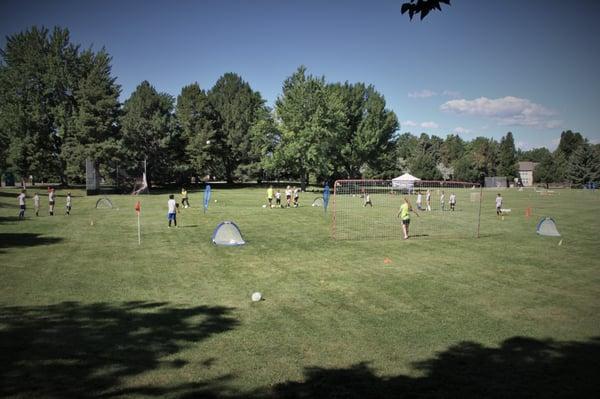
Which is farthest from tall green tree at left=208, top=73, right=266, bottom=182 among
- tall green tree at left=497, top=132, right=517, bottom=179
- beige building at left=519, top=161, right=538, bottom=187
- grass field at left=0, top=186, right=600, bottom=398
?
beige building at left=519, top=161, right=538, bottom=187

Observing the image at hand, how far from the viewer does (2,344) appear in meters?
7.73

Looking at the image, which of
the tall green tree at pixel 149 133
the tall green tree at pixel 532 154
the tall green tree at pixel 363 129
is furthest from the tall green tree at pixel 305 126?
the tall green tree at pixel 532 154

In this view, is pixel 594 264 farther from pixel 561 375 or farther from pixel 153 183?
pixel 153 183

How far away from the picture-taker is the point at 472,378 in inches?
271

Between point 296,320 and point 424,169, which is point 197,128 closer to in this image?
point 424,169

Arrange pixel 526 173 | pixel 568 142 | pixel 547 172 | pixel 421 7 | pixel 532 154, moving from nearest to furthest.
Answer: pixel 421 7 < pixel 547 172 < pixel 568 142 < pixel 526 173 < pixel 532 154

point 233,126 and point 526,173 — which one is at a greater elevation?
point 233,126

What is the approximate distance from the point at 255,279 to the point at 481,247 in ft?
38.1

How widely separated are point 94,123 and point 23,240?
3831cm

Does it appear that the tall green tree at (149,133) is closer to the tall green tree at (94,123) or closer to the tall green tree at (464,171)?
the tall green tree at (94,123)

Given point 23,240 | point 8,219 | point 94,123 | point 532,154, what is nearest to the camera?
point 23,240

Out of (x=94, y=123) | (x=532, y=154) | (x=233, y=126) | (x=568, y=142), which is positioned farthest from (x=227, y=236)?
(x=532, y=154)

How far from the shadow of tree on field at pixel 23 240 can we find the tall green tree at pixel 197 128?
1862 inches

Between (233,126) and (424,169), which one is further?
(424,169)
